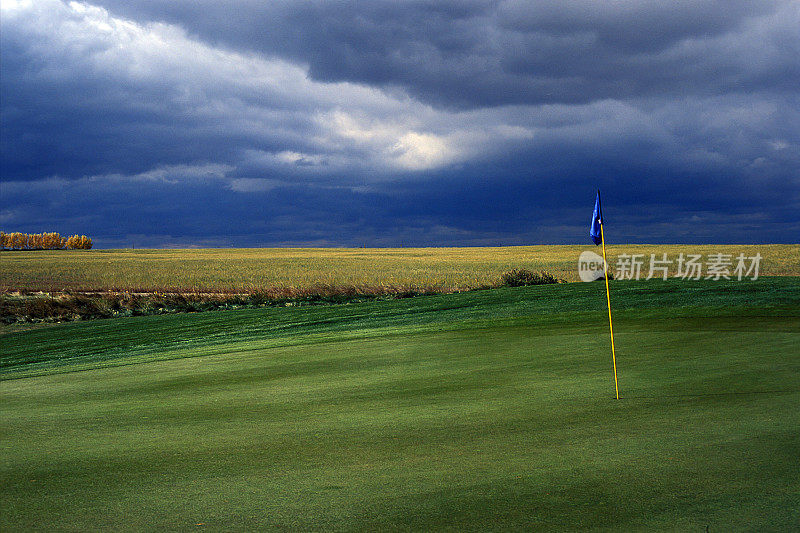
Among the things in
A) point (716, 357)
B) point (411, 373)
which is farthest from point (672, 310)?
point (411, 373)

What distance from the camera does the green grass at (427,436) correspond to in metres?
4.30

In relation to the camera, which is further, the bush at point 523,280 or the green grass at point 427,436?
the bush at point 523,280

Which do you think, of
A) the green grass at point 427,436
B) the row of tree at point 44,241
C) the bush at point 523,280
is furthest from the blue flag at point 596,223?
the row of tree at point 44,241

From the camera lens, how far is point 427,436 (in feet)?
20.0

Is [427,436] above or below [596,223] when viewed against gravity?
below

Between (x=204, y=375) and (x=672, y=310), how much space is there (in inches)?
491

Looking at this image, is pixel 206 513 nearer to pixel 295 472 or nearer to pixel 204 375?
pixel 295 472

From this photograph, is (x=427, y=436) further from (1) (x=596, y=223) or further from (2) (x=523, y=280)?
(2) (x=523, y=280)

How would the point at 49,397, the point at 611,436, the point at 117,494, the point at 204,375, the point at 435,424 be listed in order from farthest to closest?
the point at 204,375 → the point at 49,397 → the point at 435,424 → the point at 611,436 → the point at 117,494

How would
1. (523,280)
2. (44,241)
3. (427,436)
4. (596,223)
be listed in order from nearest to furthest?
(427,436) → (596,223) → (523,280) → (44,241)

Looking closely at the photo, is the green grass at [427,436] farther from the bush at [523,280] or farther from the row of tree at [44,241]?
the row of tree at [44,241]

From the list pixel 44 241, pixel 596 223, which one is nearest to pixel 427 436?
pixel 596 223

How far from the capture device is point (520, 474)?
4.90 metres

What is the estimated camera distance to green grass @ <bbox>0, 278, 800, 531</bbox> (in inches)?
169
